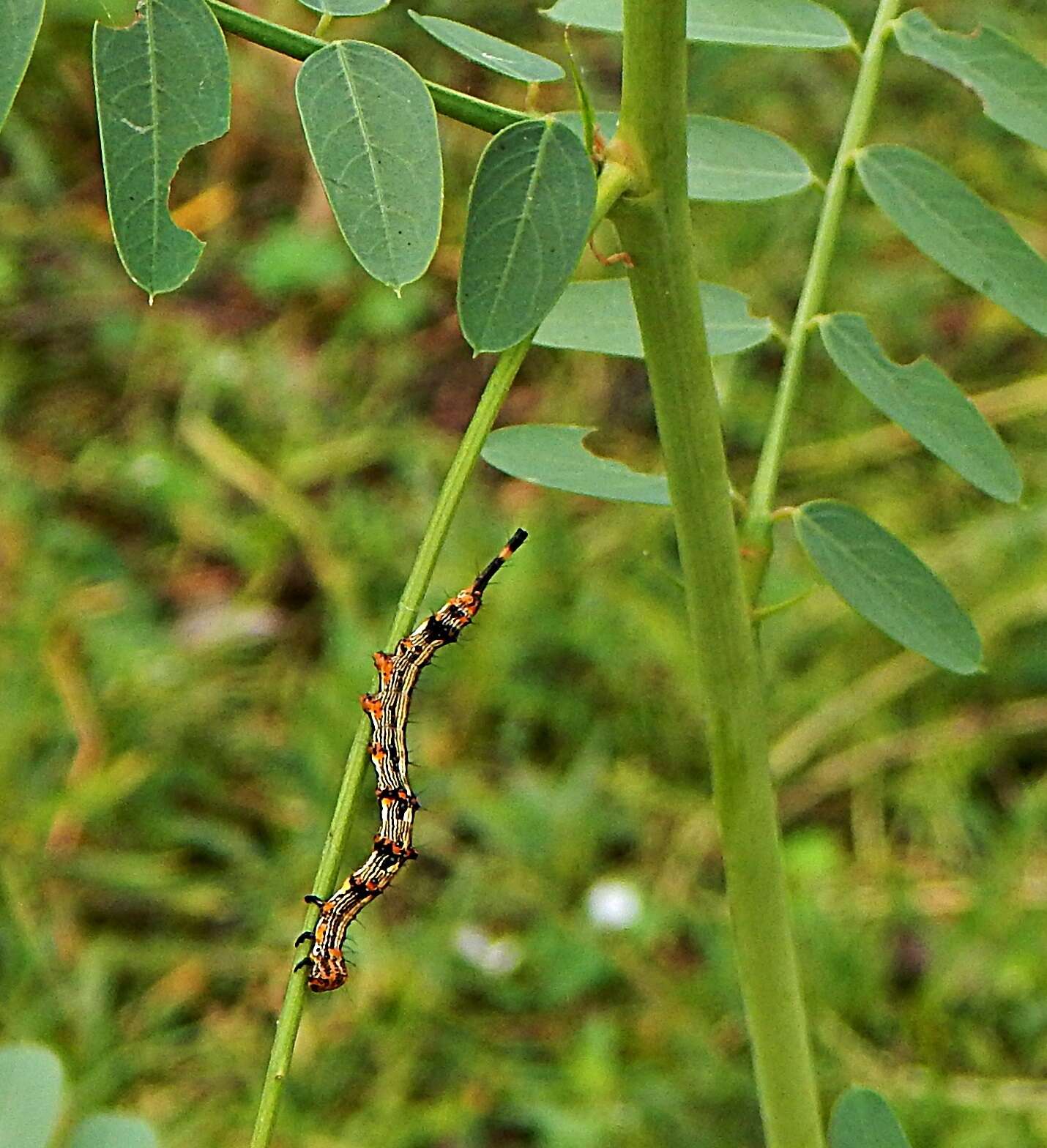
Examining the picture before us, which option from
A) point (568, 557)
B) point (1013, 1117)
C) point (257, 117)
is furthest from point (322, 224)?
point (1013, 1117)

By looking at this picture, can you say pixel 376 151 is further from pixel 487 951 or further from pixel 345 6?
pixel 487 951

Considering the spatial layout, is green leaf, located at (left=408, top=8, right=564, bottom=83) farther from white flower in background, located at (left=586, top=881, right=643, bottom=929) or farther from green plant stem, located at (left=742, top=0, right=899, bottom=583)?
white flower in background, located at (left=586, top=881, right=643, bottom=929)

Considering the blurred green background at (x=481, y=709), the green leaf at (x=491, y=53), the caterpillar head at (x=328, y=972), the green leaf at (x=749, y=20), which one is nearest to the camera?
the green leaf at (x=491, y=53)

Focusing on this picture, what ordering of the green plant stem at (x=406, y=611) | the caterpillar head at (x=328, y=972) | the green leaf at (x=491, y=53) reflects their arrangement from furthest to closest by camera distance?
the caterpillar head at (x=328, y=972) < the green leaf at (x=491, y=53) < the green plant stem at (x=406, y=611)

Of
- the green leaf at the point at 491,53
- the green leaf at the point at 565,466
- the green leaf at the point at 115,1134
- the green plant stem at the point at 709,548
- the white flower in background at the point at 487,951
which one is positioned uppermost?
the white flower in background at the point at 487,951

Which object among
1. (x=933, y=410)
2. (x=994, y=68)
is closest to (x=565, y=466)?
(x=933, y=410)

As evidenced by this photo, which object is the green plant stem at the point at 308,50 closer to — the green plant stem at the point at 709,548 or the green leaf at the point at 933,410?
the green plant stem at the point at 709,548

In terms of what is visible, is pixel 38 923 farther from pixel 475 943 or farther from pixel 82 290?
pixel 82 290

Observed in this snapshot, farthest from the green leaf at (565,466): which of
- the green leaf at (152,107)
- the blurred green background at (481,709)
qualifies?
the blurred green background at (481,709)
